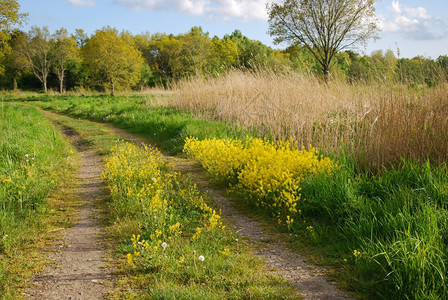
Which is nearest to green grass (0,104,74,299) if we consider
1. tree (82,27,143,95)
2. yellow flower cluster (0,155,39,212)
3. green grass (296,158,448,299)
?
yellow flower cluster (0,155,39,212)

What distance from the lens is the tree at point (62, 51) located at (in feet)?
141

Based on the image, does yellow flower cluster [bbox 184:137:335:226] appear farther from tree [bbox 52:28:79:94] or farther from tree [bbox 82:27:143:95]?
tree [bbox 52:28:79:94]

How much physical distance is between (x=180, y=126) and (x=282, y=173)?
19.7 ft

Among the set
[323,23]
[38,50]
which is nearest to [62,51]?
[38,50]

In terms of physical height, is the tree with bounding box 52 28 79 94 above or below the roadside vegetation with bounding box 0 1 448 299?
above

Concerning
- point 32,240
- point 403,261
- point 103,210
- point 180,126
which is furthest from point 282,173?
point 180,126

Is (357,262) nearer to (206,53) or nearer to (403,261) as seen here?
(403,261)

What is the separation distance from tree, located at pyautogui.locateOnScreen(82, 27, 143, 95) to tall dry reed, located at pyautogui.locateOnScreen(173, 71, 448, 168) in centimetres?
2309

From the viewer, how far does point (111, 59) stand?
32031 mm

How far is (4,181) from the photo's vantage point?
5246mm

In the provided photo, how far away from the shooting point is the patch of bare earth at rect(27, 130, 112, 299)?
3.17 m

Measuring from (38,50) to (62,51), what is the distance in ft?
8.99

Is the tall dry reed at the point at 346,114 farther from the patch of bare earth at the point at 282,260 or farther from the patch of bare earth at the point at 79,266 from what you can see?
the patch of bare earth at the point at 79,266

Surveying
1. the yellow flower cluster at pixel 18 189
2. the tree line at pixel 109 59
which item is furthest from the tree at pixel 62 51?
the yellow flower cluster at pixel 18 189
